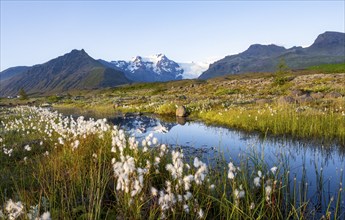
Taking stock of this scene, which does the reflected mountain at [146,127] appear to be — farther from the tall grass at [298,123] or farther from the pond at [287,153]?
the tall grass at [298,123]

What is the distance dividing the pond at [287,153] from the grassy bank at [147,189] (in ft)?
0.75

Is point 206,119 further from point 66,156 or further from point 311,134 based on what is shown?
point 66,156

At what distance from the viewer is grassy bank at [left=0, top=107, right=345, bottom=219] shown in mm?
4895

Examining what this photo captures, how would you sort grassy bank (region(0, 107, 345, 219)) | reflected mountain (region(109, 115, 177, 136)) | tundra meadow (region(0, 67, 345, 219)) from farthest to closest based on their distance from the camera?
reflected mountain (region(109, 115, 177, 136)), tundra meadow (region(0, 67, 345, 219)), grassy bank (region(0, 107, 345, 219))

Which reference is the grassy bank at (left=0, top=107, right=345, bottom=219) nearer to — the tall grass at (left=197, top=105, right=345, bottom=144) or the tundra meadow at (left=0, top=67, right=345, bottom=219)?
the tundra meadow at (left=0, top=67, right=345, bottom=219)

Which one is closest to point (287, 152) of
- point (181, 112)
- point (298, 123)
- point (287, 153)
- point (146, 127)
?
point (287, 153)

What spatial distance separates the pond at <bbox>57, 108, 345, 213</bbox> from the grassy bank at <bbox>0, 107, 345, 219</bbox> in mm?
229

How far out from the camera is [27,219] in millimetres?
4266

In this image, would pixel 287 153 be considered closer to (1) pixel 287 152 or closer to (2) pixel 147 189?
(1) pixel 287 152

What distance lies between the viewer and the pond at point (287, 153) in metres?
7.43

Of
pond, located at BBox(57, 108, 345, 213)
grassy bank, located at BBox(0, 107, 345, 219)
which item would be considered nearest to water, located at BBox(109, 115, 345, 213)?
pond, located at BBox(57, 108, 345, 213)

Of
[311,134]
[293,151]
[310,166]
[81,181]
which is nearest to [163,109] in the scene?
[311,134]

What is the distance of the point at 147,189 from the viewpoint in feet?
21.2

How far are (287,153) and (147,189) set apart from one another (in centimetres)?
676
